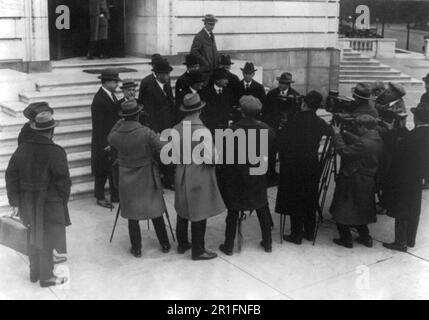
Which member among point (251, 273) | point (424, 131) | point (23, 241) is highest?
point (424, 131)

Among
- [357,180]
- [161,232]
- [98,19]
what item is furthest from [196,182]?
[98,19]

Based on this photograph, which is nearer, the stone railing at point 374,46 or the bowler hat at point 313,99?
the bowler hat at point 313,99

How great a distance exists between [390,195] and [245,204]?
1.82m

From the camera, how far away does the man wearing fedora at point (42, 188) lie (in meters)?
5.88

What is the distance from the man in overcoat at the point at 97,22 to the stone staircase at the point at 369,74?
10.3 m

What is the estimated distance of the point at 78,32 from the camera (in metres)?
14.8

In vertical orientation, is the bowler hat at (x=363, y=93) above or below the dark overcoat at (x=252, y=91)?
above

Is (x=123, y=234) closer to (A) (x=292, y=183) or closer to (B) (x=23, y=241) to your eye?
(B) (x=23, y=241)

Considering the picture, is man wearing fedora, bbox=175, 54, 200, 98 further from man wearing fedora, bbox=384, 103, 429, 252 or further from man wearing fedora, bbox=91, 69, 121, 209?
man wearing fedora, bbox=384, 103, 429, 252

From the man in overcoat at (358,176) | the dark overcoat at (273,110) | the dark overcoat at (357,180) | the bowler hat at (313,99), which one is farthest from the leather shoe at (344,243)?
the dark overcoat at (273,110)

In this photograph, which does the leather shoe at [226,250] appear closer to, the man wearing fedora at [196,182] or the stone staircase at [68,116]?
the man wearing fedora at [196,182]

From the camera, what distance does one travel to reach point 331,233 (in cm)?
787

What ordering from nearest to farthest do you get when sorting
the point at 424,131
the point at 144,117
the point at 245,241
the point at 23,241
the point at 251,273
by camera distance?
the point at 23,241 → the point at 251,273 → the point at 424,131 → the point at 245,241 → the point at 144,117
